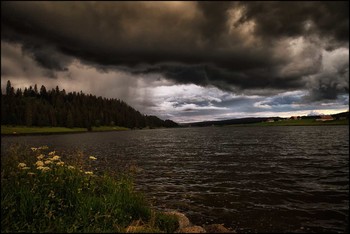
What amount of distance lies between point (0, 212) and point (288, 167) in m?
25.2

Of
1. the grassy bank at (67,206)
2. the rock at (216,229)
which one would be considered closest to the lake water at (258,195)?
the rock at (216,229)

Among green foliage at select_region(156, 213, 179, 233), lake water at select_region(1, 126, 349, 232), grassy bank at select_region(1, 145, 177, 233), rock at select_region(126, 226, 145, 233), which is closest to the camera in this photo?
grassy bank at select_region(1, 145, 177, 233)

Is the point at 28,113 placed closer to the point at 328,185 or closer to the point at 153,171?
the point at 153,171

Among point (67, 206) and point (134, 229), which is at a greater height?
point (67, 206)

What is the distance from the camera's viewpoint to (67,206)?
8.98 metres

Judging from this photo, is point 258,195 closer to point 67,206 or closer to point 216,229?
point 216,229

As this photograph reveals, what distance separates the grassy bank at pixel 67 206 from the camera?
8.09 m

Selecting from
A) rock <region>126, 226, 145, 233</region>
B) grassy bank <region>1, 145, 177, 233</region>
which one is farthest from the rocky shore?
rock <region>126, 226, 145, 233</region>

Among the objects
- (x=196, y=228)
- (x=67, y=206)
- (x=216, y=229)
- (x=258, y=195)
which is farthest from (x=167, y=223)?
(x=258, y=195)

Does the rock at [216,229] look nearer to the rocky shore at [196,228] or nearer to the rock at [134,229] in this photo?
the rocky shore at [196,228]

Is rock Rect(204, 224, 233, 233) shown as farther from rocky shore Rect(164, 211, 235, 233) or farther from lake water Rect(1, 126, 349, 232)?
lake water Rect(1, 126, 349, 232)

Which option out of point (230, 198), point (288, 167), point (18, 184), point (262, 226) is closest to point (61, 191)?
point (18, 184)

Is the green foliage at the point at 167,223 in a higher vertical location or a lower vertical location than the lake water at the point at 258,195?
higher

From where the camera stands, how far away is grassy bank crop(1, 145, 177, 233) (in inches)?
318
